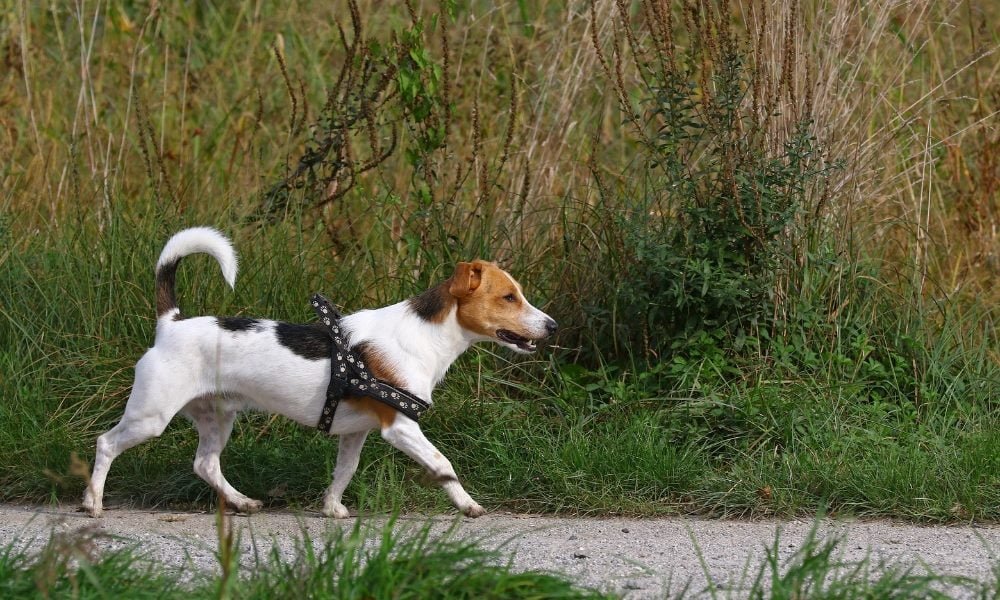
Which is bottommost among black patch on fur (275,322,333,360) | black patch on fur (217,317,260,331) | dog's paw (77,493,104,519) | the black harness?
dog's paw (77,493,104,519)

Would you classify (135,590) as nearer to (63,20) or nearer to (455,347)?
(455,347)

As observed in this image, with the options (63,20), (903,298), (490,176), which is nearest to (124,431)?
(490,176)

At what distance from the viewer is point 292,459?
18.0 feet

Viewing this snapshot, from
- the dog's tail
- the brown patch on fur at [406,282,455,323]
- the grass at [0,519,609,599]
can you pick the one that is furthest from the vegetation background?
the grass at [0,519,609,599]

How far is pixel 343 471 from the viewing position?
16.9 ft

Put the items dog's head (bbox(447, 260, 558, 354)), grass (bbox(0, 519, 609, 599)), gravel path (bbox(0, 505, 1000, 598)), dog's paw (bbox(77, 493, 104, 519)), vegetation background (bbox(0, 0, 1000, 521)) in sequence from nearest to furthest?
grass (bbox(0, 519, 609, 599)) → gravel path (bbox(0, 505, 1000, 598)) → dog's paw (bbox(77, 493, 104, 519)) → dog's head (bbox(447, 260, 558, 354)) → vegetation background (bbox(0, 0, 1000, 521))

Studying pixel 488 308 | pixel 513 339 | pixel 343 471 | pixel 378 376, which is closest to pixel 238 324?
pixel 378 376


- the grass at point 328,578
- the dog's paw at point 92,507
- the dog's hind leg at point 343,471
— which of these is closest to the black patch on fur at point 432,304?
the dog's hind leg at point 343,471

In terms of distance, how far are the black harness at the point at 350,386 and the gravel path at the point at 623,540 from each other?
43cm

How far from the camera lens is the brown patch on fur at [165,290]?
5.16m

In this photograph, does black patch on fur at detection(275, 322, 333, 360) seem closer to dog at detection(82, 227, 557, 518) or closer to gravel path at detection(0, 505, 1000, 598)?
dog at detection(82, 227, 557, 518)

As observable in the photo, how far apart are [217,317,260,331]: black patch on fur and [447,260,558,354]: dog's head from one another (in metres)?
0.80

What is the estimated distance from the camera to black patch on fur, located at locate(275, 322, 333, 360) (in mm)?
5059

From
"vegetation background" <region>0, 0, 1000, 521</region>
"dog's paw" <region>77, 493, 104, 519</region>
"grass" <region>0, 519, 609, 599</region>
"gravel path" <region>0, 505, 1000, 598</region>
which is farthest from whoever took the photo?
"vegetation background" <region>0, 0, 1000, 521</region>
